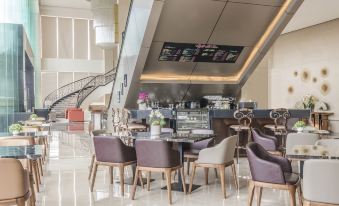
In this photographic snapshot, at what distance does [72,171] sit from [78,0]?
1756 centimetres

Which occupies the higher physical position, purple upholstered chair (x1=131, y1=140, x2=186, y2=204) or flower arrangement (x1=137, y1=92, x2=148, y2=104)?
flower arrangement (x1=137, y1=92, x2=148, y2=104)

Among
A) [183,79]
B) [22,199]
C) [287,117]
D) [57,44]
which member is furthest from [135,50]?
[57,44]

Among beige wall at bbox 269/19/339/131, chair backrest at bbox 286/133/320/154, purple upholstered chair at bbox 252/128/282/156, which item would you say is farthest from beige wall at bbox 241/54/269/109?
chair backrest at bbox 286/133/320/154

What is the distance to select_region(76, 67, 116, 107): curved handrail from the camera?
21531mm

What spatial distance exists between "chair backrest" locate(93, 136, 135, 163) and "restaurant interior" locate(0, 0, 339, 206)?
0.05ft

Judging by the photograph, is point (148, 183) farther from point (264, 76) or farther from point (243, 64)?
point (264, 76)

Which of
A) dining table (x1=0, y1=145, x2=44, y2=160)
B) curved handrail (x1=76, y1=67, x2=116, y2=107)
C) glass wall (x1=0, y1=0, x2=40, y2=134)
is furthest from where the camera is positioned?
curved handrail (x1=76, y1=67, x2=116, y2=107)

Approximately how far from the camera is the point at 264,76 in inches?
581

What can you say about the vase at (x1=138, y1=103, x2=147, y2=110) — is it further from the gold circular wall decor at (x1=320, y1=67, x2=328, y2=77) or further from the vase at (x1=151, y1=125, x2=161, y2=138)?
the gold circular wall decor at (x1=320, y1=67, x2=328, y2=77)

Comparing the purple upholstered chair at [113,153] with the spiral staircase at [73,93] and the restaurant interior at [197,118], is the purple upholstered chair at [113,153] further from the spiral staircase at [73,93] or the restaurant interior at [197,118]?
the spiral staircase at [73,93]

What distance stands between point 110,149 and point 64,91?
65.6 ft

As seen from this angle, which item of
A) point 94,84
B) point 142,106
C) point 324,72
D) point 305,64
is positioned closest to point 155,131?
point 142,106

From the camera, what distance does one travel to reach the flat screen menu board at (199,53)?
8.42 meters

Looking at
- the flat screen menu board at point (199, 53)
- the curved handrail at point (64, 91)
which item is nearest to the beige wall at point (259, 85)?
the flat screen menu board at point (199, 53)
